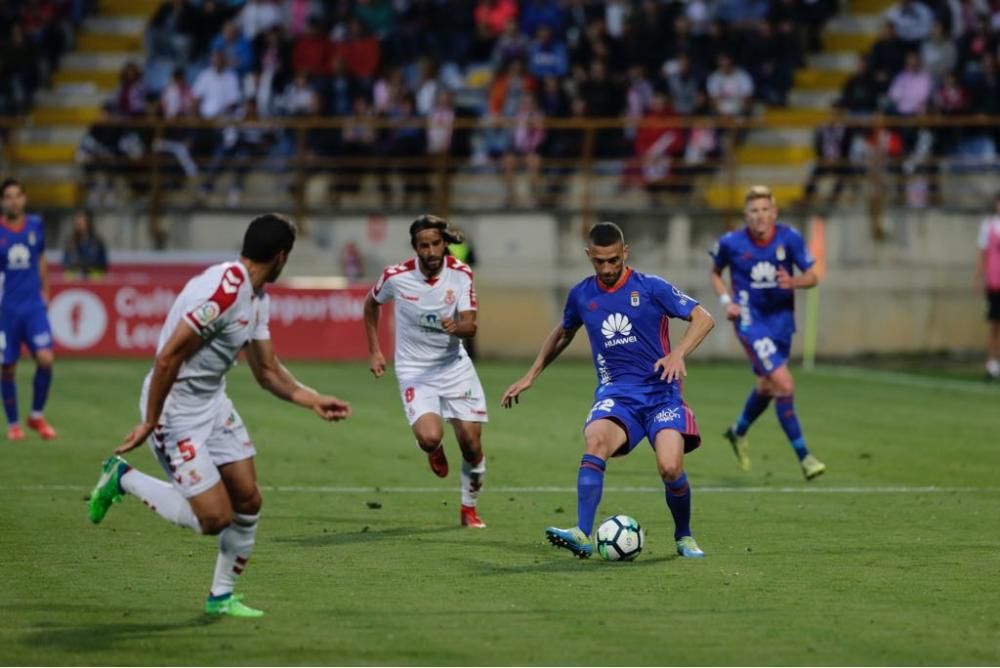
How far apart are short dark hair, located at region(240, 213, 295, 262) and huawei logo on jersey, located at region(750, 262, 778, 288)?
8022 mm

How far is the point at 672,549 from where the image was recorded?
38.6ft

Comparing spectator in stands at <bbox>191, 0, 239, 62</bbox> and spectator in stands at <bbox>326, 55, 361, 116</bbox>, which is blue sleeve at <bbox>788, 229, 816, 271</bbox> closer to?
spectator in stands at <bbox>326, 55, 361, 116</bbox>

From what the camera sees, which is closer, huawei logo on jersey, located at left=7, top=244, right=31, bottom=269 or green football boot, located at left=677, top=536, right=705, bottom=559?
green football boot, located at left=677, top=536, right=705, bottom=559

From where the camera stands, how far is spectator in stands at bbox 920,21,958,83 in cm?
3073

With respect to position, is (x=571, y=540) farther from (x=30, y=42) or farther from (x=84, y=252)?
(x=30, y=42)

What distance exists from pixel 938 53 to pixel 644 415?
20.9 m

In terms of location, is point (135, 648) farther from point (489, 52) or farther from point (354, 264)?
point (489, 52)

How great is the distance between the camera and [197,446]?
9.12 meters

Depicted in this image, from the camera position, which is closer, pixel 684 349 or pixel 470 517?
pixel 684 349

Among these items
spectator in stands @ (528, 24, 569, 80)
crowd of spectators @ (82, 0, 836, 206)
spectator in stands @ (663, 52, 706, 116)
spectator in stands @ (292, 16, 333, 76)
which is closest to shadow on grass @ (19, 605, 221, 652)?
crowd of spectators @ (82, 0, 836, 206)

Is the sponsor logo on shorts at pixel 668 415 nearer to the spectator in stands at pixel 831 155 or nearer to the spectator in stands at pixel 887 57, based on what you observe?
the spectator in stands at pixel 831 155

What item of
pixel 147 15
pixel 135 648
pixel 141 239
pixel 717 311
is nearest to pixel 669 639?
pixel 135 648

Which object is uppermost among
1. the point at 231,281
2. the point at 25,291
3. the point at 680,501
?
the point at 231,281

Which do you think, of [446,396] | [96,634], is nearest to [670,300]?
[446,396]
